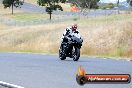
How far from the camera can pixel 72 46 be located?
2602cm

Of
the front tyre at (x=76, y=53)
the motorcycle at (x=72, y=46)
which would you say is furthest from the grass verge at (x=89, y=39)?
the front tyre at (x=76, y=53)

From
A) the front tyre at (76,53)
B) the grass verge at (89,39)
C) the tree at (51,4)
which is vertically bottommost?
the tree at (51,4)

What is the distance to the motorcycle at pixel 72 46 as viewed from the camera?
2550cm

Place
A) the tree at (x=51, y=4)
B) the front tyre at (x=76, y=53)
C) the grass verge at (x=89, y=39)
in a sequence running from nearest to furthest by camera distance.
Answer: the front tyre at (x=76, y=53) → the grass verge at (x=89, y=39) → the tree at (x=51, y=4)

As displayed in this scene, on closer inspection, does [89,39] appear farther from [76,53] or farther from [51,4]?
[51,4]

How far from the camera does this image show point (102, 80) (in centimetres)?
841

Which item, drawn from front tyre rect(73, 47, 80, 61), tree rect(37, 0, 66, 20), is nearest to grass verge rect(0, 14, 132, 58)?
front tyre rect(73, 47, 80, 61)

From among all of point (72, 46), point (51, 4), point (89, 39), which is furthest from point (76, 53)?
point (51, 4)

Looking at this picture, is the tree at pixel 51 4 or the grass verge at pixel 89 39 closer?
the grass verge at pixel 89 39

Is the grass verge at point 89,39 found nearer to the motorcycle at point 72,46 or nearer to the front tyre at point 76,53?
the motorcycle at point 72,46

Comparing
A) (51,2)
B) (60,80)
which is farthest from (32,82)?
(51,2)

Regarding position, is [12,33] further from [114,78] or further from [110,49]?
[114,78]

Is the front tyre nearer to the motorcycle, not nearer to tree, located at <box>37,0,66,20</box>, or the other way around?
the motorcycle

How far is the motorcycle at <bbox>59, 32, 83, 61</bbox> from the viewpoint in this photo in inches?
1004
